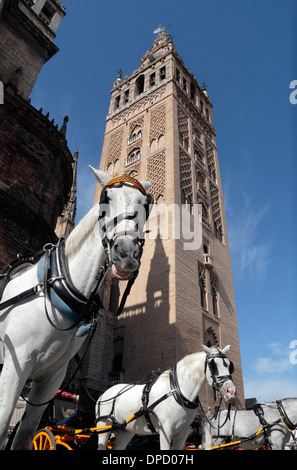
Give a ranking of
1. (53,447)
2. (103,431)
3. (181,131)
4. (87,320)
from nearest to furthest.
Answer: (87,320) < (53,447) < (103,431) < (181,131)

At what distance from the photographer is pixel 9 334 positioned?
2.29 metres

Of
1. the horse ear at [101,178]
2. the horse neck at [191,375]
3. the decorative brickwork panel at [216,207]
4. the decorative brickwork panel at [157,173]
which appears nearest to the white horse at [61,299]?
the horse ear at [101,178]

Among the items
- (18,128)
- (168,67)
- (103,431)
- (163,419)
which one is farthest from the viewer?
(168,67)

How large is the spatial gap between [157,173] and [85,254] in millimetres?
18333

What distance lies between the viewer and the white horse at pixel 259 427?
6617mm

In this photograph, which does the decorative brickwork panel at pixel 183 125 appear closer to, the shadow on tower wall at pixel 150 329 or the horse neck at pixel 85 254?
the shadow on tower wall at pixel 150 329

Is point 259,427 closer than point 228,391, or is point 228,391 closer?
point 228,391

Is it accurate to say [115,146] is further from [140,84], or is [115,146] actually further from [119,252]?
[119,252]

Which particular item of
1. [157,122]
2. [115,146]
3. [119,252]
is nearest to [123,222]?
[119,252]

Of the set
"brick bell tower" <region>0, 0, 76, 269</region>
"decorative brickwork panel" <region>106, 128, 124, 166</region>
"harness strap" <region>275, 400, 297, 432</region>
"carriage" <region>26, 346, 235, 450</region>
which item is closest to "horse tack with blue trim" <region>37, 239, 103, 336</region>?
"carriage" <region>26, 346, 235, 450</region>

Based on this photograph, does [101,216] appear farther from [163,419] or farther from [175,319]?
[175,319]

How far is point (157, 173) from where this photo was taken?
66.7 feet
